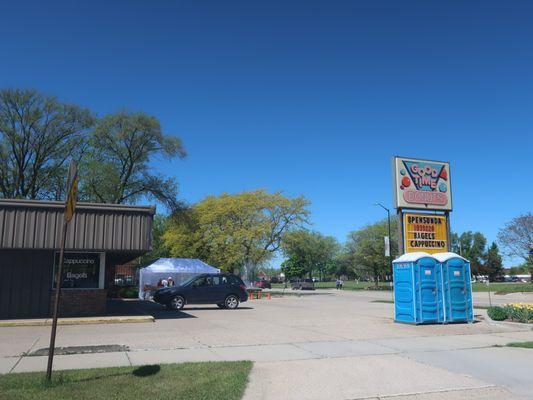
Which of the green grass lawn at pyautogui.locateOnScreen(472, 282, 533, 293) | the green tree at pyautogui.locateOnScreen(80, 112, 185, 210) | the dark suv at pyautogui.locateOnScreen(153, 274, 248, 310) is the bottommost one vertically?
the green grass lawn at pyautogui.locateOnScreen(472, 282, 533, 293)

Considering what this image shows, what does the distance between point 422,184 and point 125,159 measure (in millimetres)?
28584

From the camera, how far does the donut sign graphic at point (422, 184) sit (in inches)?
713

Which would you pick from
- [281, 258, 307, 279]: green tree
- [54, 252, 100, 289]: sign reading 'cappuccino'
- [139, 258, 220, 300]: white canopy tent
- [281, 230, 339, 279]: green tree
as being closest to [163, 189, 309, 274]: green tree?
[281, 230, 339, 279]: green tree

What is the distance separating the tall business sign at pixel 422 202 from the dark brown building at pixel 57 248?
9.07m

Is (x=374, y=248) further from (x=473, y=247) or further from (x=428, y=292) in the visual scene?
(x=473, y=247)

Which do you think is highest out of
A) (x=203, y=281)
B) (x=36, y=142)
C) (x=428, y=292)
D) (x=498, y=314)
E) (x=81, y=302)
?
(x=36, y=142)

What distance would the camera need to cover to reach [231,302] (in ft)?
80.9

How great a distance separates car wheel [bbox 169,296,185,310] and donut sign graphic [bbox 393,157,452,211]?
1118 cm

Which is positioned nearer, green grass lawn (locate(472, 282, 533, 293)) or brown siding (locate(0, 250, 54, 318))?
brown siding (locate(0, 250, 54, 318))

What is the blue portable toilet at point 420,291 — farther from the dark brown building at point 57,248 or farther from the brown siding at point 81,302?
the brown siding at point 81,302

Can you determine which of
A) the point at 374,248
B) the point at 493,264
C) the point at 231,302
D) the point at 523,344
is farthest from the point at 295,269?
the point at 523,344

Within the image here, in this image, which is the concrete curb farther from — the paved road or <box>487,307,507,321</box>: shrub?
<box>487,307,507,321</box>: shrub

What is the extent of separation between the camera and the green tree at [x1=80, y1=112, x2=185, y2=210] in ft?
129

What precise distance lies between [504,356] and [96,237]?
12635 millimetres
